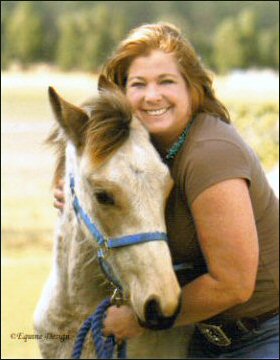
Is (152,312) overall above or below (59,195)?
below

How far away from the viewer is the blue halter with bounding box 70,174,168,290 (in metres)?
2.15

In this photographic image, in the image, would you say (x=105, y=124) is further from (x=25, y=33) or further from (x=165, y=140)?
(x=25, y=33)

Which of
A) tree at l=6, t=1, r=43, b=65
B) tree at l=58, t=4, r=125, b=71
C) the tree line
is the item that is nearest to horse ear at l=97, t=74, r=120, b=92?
tree at l=6, t=1, r=43, b=65

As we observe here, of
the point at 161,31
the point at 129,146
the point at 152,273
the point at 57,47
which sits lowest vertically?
the point at 57,47

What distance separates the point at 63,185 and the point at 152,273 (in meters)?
0.67

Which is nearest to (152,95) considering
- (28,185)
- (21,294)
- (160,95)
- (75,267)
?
(160,95)

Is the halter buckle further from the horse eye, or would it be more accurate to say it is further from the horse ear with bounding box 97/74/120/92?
the horse ear with bounding box 97/74/120/92

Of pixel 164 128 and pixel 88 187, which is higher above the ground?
pixel 164 128

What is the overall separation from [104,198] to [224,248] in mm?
412

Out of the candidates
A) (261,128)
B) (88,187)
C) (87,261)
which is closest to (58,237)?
(87,261)

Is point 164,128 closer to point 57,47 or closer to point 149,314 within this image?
point 149,314

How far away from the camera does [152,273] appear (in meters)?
2.10

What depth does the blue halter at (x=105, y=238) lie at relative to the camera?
2.15 meters

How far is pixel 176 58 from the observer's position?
2.50m
